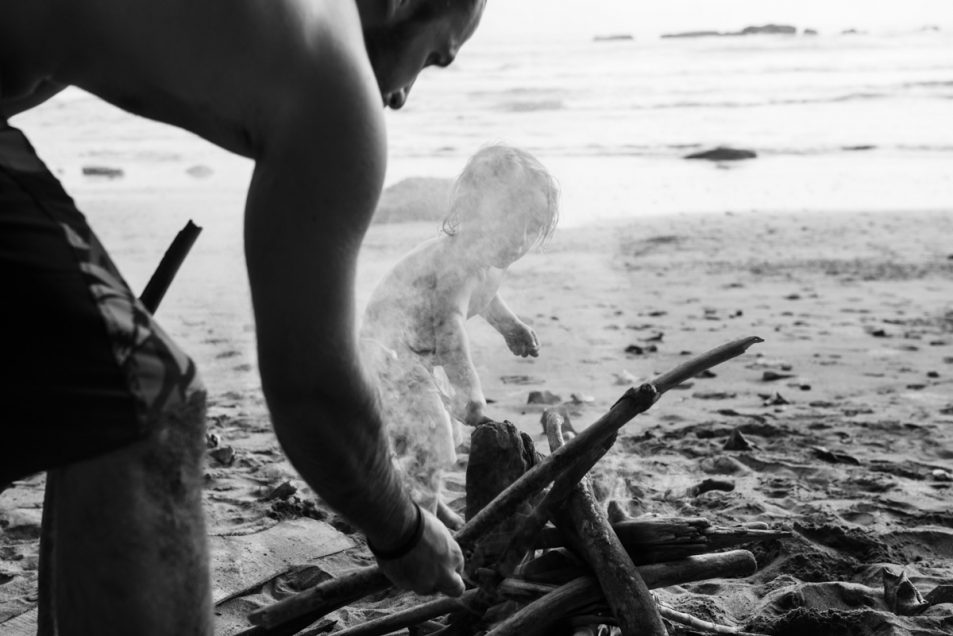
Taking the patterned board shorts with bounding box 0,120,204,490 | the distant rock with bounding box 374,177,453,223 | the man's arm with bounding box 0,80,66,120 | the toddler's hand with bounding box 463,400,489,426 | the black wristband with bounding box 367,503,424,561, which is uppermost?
the man's arm with bounding box 0,80,66,120

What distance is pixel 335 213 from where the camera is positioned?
1568 mm

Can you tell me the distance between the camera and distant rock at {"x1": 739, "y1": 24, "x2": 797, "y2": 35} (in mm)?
42688

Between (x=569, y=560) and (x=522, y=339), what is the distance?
5.90 feet

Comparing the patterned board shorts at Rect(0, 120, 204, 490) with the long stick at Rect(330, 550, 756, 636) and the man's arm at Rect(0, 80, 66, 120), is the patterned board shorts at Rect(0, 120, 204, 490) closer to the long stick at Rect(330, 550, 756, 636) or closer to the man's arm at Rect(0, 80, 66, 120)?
the man's arm at Rect(0, 80, 66, 120)

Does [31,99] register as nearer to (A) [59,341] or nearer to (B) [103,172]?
(A) [59,341]

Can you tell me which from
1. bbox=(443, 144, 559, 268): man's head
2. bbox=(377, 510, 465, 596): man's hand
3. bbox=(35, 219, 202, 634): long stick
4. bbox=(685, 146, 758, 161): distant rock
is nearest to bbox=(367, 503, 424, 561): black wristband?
bbox=(377, 510, 465, 596): man's hand

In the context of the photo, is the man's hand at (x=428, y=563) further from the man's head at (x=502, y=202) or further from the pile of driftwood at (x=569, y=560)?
the man's head at (x=502, y=202)

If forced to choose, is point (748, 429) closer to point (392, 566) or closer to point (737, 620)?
point (737, 620)

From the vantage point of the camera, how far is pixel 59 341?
1.49 meters

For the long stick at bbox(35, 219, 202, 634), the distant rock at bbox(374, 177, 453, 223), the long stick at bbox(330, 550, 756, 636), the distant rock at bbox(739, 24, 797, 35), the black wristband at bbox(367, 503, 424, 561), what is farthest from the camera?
the distant rock at bbox(739, 24, 797, 35)

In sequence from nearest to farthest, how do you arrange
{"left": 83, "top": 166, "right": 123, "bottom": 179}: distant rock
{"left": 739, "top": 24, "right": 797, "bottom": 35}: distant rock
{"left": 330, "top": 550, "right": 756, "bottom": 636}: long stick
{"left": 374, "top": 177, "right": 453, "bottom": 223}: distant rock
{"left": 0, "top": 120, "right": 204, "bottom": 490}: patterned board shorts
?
{"left": 0, "top": 120, "right": 204, "bottom": 490}: patterned board shorts → {"left": 330, "top": 550, "right": 756, "bottom": 636}: long stick → {"left": 374, "top": 177, "right": 453, "bottom": 223}: distant rock → {"left": 83, "top": 166, "right": 123, "bottom": 179}: distant rock → {"left": 739, "top": 24, "right": 797, "bottom": 35}: distant rock

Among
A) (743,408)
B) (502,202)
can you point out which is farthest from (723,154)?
(502,202)

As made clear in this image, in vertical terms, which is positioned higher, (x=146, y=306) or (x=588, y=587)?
(x=146, y=306)

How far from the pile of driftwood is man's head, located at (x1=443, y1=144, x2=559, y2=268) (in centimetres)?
148
